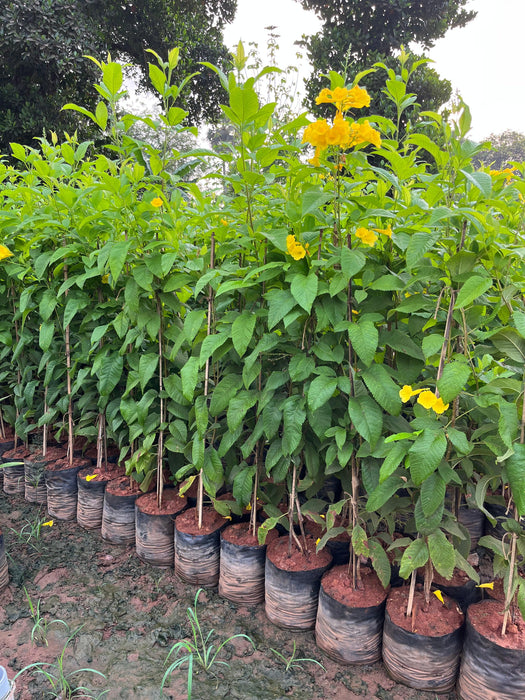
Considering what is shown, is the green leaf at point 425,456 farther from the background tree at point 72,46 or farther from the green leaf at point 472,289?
the background tree at point 72,46

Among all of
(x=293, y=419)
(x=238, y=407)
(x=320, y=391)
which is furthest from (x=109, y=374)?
(x=320, y=391)

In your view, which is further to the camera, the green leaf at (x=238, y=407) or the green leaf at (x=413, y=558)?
the green leaf at (x=238, y=407)

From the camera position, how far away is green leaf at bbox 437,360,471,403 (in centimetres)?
127

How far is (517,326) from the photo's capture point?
125 cm

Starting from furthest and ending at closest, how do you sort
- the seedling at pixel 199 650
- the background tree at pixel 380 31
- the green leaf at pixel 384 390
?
the background tree at pixel 380 31 → the seedling at pixel 199 650 → the green leaf at pixel 384 390

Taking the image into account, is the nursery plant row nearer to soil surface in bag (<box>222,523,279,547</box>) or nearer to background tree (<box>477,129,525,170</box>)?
soil surface in bag (<box>222,523,279,547</box>)

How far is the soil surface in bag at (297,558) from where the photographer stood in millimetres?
1867

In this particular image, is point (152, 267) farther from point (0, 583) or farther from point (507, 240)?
point (0, 583)

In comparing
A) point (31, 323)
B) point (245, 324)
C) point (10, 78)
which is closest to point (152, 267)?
point (245, 324)

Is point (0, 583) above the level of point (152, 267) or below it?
below

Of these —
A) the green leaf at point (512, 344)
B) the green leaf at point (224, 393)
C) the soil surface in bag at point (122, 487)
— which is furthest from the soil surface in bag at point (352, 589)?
the soil surface in bag at point (122, 487)

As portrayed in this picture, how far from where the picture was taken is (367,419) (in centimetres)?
153

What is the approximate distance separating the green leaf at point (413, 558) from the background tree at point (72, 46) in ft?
24.1

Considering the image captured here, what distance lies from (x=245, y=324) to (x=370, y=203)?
59 centimetres
